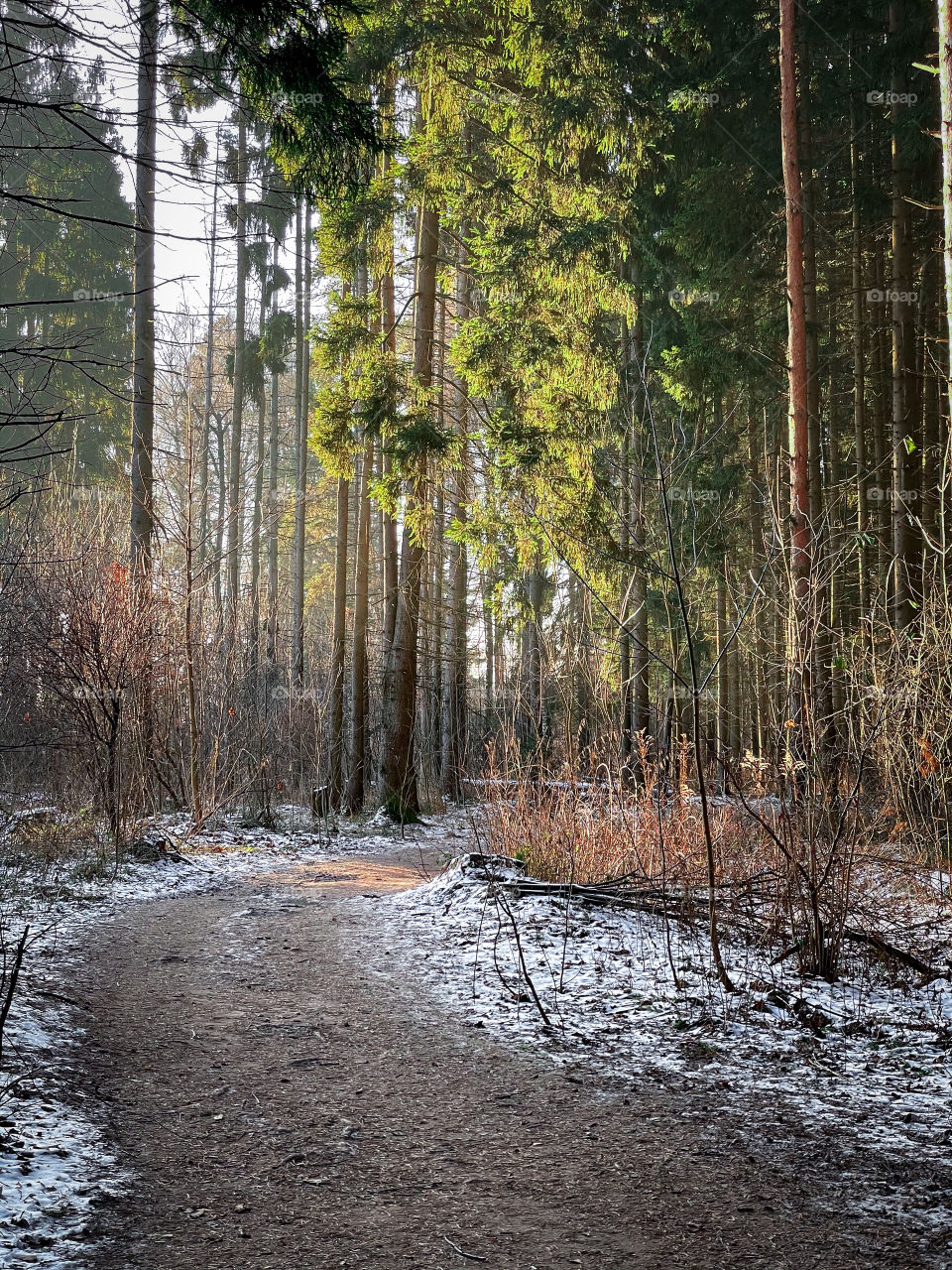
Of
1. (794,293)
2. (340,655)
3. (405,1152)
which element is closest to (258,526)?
(340,655)

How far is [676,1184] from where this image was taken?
2.98 metres

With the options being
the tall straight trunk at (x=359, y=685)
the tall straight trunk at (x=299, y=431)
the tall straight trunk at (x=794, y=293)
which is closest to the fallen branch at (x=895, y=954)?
the tall straight trunk at (x=794, y=293)

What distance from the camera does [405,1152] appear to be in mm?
3266

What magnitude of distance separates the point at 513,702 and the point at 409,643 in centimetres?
246

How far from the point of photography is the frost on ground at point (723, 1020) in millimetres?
3455

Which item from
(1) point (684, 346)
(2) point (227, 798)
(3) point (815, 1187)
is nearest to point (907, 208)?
(1) point (684, 346)

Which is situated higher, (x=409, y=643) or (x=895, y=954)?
(x=409, y=643)

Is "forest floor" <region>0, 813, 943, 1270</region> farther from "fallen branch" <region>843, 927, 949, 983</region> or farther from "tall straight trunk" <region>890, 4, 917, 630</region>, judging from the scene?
"tall straight trunk" <region>890, 4, 917, 630</region>

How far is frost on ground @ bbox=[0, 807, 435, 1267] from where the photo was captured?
2670mm

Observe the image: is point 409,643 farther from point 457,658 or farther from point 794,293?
point 794,293

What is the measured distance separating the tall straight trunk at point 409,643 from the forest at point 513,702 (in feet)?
0.26

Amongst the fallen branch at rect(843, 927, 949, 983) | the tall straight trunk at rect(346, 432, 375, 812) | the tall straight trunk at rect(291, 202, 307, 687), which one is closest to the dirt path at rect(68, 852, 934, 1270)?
the fallen branch at rect(843, 927, 949, 983)

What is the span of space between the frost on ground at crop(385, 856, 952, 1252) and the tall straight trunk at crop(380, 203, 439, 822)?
713cm

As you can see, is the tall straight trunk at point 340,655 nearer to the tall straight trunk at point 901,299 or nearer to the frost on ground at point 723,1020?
the tall straight trunk at point 901,299
